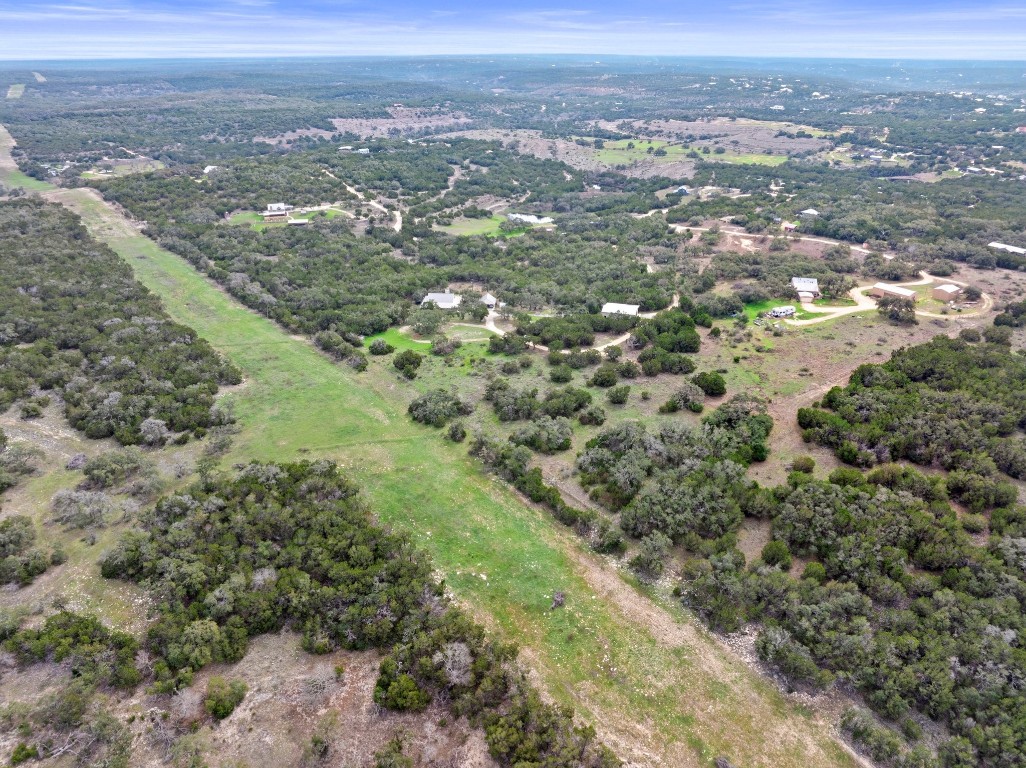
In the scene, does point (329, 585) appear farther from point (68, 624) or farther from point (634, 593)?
point (634, 593)

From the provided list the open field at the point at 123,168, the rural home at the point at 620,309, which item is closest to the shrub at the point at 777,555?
the rural home at the point at 620,309

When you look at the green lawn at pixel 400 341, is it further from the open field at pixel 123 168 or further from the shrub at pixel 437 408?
the open field at pixel 123 168

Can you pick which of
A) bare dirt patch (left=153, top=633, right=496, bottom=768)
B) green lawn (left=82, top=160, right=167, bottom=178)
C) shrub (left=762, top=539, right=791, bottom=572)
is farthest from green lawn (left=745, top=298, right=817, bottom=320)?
green lawn (left=82, top=160, right=167, bottom=178)

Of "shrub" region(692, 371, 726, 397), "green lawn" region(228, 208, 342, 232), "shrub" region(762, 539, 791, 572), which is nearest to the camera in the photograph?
"shrub" region(762, 539, 791, 572)

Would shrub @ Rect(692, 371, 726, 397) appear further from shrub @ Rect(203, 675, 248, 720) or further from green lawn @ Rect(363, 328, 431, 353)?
shrub @ Rect(203, 675, 248, 720)

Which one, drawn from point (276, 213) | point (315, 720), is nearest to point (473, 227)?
point (276, 213)

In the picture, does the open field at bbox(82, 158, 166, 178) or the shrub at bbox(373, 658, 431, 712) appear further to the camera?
the open field at bbox(82, 158, 166, 178)

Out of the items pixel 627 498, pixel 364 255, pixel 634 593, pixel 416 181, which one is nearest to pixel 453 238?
pixel 364 255
